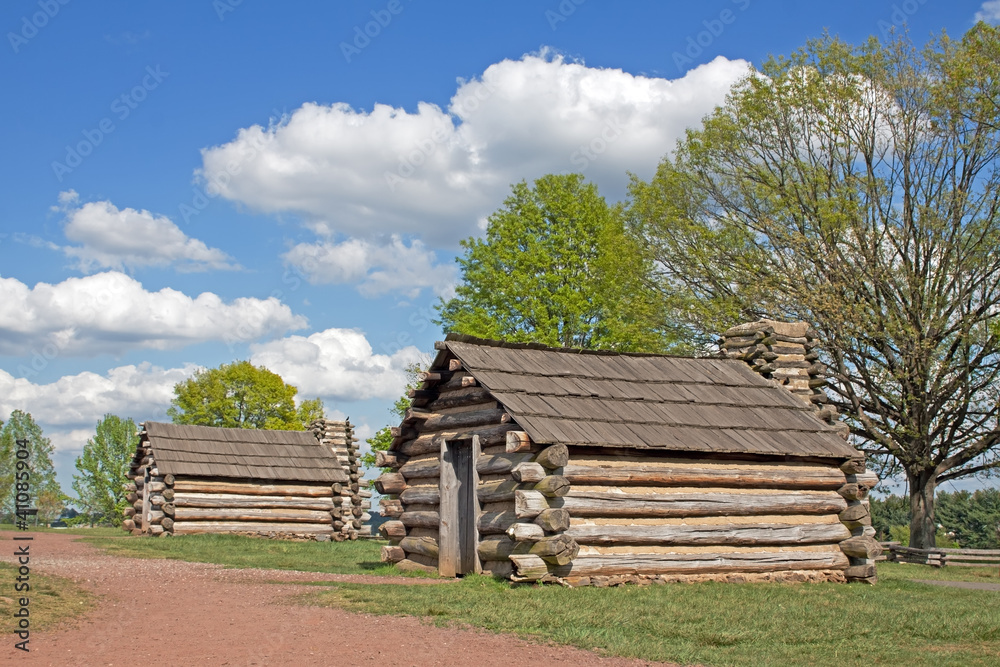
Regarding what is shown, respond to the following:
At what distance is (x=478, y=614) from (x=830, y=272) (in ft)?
59.2

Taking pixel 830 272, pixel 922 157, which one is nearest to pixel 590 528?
pixel 830 272

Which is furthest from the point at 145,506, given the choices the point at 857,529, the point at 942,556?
the point at 942,556

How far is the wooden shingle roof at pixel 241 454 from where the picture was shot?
29578 millimetres

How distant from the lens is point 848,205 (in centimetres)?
2423

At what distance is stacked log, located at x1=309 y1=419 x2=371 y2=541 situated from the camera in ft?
104

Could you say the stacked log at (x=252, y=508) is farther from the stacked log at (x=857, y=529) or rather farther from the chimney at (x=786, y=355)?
the stacked log at (x=857, y=529)

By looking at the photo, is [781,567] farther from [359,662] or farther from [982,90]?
[982,90]

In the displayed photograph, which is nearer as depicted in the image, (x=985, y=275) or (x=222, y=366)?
(x=985, y=275)

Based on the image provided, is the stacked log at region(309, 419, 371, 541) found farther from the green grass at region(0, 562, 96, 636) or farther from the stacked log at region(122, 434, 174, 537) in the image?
the green grass at region(0, 562, 96, 636)

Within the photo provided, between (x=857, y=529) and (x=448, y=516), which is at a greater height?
(x=448, y=516)

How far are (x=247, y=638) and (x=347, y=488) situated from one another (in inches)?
949

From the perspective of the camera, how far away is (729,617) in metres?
10.5

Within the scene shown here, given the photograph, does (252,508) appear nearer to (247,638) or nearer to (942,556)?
(942,556)

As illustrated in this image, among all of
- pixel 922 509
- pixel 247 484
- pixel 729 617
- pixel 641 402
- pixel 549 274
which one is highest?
pixel 549 274
